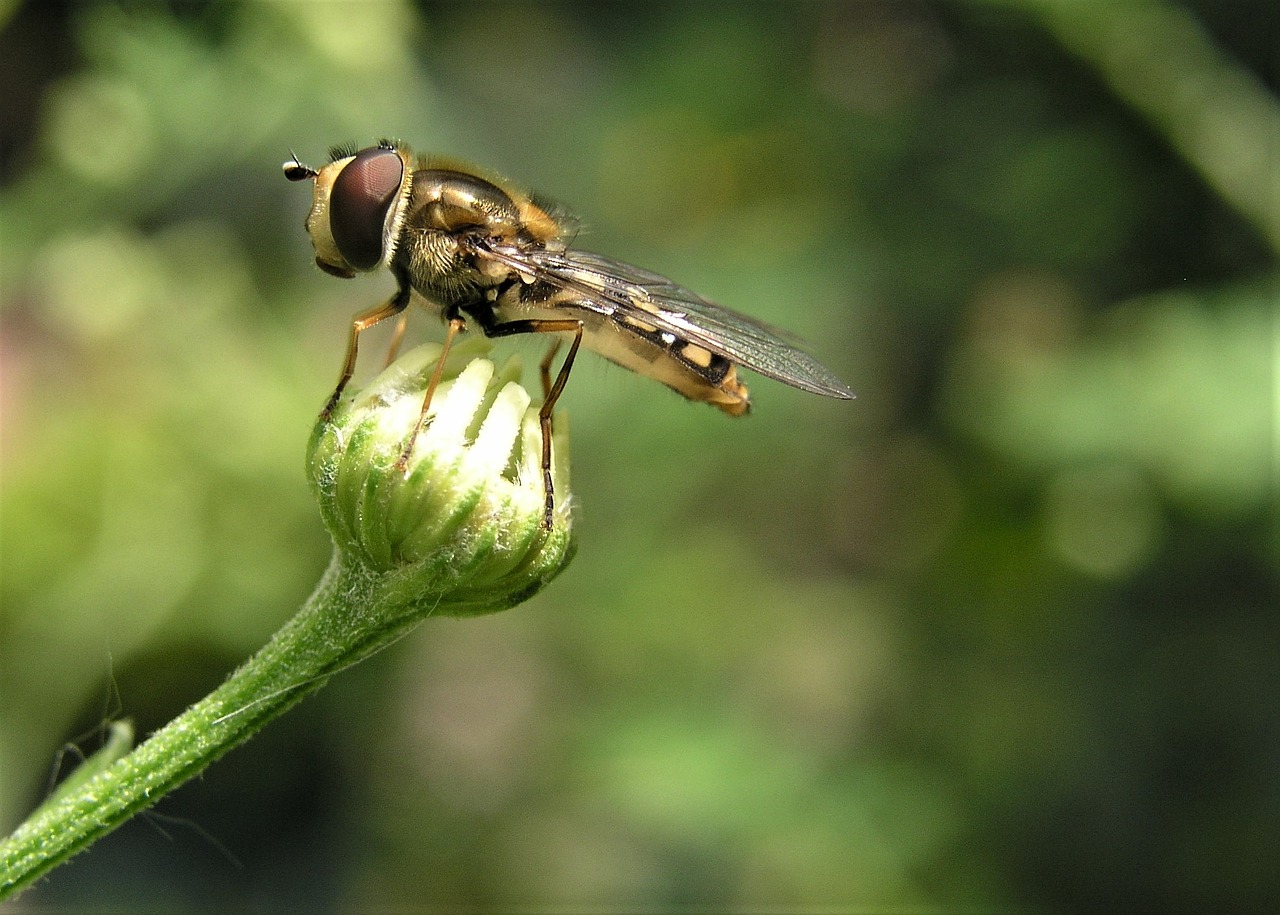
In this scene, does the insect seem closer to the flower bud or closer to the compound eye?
the compound eye

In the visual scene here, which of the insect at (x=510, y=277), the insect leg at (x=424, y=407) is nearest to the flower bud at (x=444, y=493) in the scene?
the insect leg at (x=424, y=407)

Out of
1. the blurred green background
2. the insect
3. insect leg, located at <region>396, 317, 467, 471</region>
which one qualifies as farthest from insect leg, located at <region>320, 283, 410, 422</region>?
the blurred green background

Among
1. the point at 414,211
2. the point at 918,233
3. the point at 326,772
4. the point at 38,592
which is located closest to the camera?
the point at 414,211

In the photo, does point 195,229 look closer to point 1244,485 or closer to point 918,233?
point 918,233

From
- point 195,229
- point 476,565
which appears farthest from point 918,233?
point 476,565

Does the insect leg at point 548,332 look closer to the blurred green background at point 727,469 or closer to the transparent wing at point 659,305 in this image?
the transparent wing at point 659,305

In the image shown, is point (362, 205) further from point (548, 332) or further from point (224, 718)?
point (224, 718)
